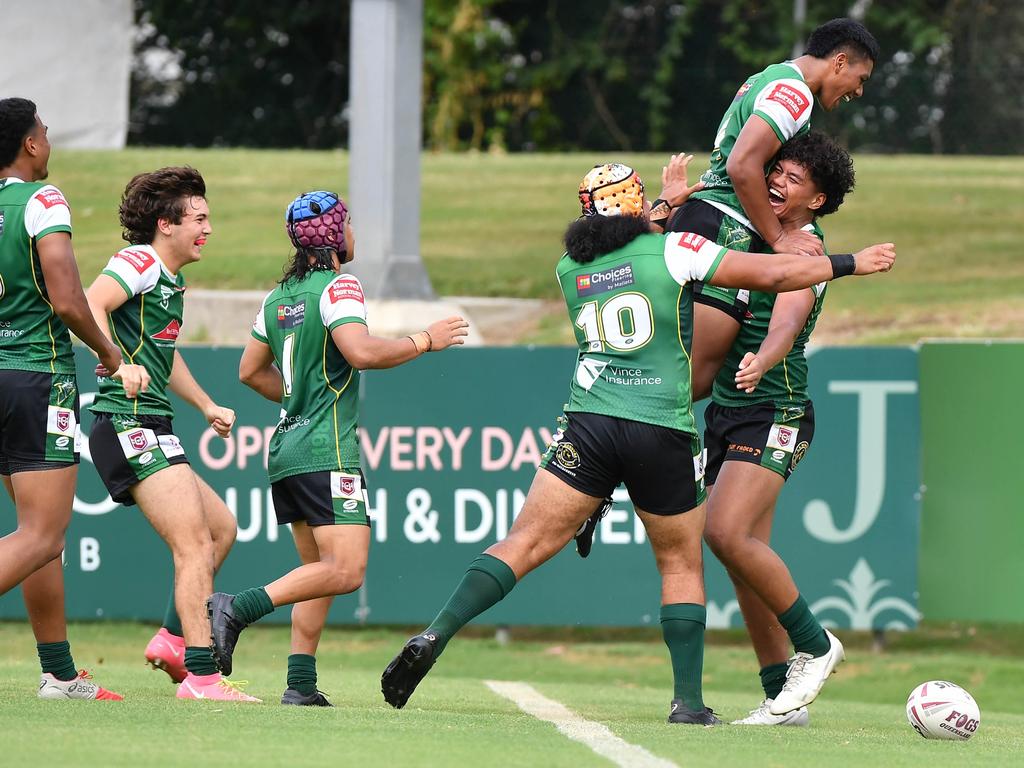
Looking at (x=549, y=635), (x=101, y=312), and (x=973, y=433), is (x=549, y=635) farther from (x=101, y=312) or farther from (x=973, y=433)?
(x=101, y=312)

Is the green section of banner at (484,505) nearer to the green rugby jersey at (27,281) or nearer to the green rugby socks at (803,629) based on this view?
the green rugby socks at (803,629)

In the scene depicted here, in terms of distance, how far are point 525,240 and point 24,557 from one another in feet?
47.0

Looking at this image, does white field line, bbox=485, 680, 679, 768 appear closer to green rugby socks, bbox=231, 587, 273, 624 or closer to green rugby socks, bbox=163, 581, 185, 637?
green rugby socks, bbox=231, 587, 273, 624

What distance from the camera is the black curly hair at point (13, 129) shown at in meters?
5.85

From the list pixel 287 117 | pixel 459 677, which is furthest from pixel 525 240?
pixel 459 677

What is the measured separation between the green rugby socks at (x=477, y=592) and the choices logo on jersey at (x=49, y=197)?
6.76 feet

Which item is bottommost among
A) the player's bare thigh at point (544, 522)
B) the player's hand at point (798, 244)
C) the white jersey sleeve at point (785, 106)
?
the player's bare thigh at point (544, 522)

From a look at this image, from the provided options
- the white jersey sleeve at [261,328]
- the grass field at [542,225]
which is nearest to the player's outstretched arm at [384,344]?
the white jersey sleeve at [261,328]

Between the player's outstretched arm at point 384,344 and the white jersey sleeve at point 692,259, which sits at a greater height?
the white jersey sleeve at point 692,259

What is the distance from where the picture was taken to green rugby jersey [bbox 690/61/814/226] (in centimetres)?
611

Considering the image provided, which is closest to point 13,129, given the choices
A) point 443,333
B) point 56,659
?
point 443,333

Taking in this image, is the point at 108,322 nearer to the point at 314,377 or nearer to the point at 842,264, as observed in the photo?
the point at 314,377

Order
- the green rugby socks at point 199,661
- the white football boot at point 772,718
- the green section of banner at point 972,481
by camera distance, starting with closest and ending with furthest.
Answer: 1. the white football boot at point 772,718
2. the green rugby socks at point 199,661
3. the green section of banner at point 972,481

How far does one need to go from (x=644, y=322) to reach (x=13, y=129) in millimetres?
2484
